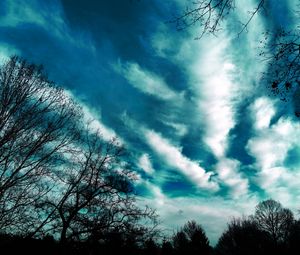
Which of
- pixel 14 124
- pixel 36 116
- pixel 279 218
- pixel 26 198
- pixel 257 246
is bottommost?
pixel 26 198

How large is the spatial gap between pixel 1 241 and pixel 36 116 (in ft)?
21.8

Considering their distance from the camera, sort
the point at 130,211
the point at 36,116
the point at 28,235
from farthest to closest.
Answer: the point at 130,211 < the point at 28,235 < the point at 36,116

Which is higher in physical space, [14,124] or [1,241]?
[14,124]

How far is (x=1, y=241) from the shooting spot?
41.8 ft

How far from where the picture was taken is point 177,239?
63.3 m

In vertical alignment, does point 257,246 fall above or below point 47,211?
above

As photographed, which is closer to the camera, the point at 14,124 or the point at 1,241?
the point at 14,124

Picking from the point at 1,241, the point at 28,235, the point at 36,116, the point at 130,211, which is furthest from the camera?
the point at 130,211

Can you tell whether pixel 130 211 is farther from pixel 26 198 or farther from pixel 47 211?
A: pixel 26 198

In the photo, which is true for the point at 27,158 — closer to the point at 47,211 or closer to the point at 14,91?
the point at 14,91

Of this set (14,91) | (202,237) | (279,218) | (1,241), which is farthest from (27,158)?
(279,218)

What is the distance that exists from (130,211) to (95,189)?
329 centimetres

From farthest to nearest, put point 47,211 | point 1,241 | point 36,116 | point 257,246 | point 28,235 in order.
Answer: point 257,246 < point 47,211 < point 28,235 < point 1,241 < point 36,116

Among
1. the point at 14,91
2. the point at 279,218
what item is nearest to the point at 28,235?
the point at 14,91
